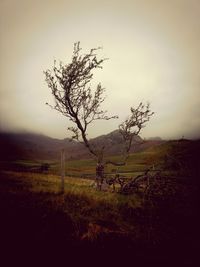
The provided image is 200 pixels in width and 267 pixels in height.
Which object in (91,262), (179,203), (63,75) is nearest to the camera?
(91,262)

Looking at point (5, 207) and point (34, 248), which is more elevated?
point (5, 207)

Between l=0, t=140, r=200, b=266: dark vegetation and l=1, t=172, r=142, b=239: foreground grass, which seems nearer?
l=0, t=140, r=200, b=266: dark vegetation

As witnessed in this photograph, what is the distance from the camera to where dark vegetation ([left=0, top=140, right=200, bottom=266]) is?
7.32 m

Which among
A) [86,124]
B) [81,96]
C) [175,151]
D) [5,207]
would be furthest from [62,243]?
[81,96]

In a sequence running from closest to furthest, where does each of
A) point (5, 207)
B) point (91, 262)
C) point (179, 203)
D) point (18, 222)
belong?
point (91, 262) → point (18, 222) → point (5, 207) → point (179, 203)

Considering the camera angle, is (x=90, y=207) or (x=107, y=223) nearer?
(x=107, y=223)

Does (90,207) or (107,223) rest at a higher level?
(90,207)

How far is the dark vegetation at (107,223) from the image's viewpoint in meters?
7.32

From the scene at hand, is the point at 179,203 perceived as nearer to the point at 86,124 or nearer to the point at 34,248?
the point at 34,248

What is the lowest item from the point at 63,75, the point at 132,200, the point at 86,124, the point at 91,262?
the point at 91,262

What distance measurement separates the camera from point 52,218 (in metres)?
8.04

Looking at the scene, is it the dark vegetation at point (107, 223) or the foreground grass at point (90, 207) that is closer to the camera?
the dark vegetation at point (107, 223)

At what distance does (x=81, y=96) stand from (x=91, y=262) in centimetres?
1032

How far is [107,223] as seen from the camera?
333 inches
